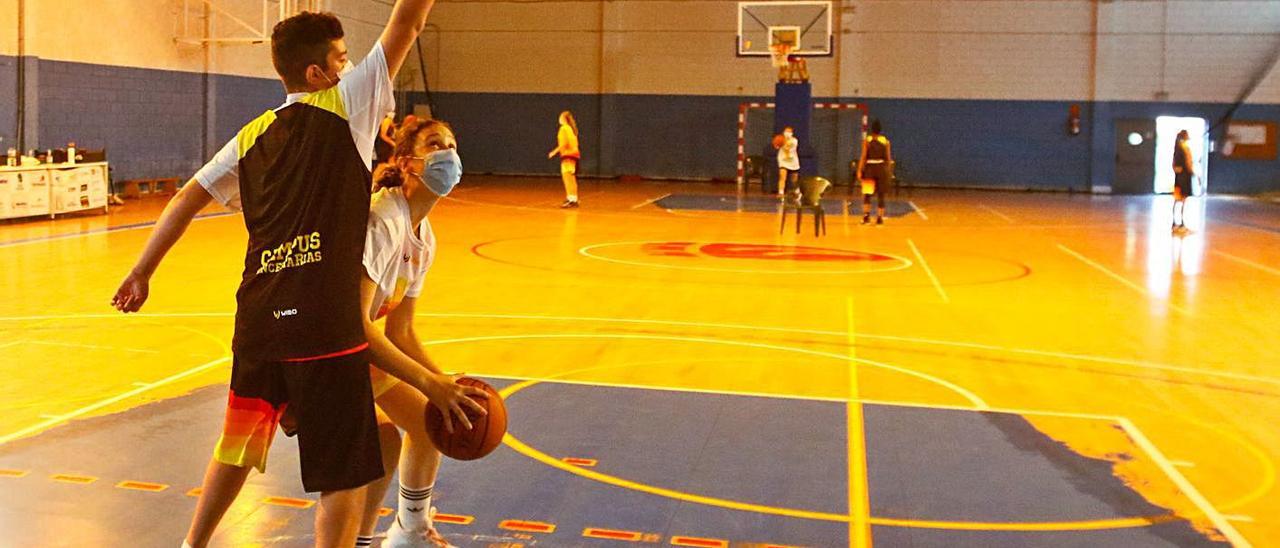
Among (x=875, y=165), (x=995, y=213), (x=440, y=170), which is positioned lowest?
(x=995, y=213)

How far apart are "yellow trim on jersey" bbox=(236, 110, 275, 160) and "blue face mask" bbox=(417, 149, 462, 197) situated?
58cm

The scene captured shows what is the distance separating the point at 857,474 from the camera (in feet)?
18.9

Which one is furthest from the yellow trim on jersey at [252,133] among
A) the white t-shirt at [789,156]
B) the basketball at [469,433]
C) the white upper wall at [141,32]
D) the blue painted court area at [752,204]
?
the white t-shirt at [789,156]

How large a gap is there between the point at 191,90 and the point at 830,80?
16.3 m

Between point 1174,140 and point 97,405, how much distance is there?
1209 inches

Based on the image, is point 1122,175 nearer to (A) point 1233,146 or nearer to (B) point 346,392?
(A) point 1233,146

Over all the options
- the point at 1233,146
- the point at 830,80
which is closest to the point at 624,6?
the point at 830,80

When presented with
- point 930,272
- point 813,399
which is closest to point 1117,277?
point 930,272

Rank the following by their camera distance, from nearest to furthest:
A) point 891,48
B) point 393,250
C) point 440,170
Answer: point 393,250 < point 440,170 < point 891,48

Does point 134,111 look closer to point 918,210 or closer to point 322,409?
point 918,210

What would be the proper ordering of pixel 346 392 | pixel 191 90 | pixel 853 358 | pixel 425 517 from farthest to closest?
pixel 191 90, pixel 853 358, pixel 425 517, pixel 346 392

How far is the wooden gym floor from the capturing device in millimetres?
5074

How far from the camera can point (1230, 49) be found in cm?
3158

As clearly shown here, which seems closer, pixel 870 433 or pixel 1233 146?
pixel 870 433
